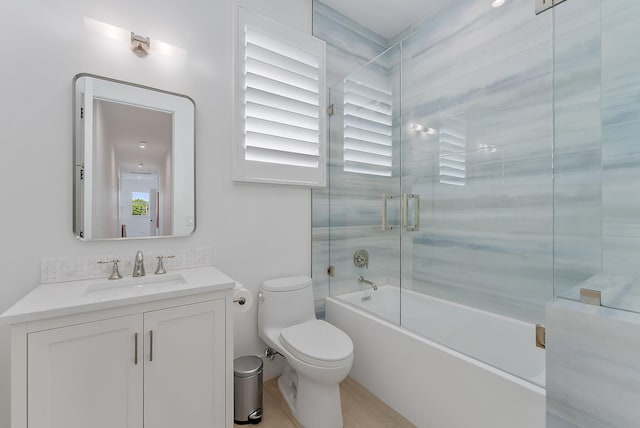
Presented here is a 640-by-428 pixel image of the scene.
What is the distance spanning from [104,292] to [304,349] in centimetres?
103

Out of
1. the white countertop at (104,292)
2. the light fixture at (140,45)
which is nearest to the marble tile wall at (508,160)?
the white countertop at (104,292)

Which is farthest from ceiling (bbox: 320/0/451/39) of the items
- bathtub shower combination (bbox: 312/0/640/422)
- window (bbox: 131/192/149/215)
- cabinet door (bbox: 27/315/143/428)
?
cabinet door (bbox: 27/315/143/428)

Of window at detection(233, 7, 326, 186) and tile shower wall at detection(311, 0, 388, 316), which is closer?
window at detection(233, 7, 326, 186)

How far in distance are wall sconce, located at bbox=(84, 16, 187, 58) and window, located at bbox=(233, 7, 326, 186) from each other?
423 mm

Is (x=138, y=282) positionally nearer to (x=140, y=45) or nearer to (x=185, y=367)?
(x=185, y=367)

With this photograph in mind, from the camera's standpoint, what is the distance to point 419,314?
207 cm

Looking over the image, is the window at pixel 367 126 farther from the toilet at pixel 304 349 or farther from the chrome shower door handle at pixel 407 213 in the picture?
the toilet at pixel 304 349

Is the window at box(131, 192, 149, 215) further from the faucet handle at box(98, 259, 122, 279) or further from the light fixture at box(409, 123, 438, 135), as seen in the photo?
the light fixture at box(409, 123, 438, 135)

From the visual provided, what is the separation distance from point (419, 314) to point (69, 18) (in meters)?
2.74

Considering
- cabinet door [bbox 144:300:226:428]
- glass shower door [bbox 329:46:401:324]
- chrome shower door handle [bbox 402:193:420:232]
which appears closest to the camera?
cabinet door [bbox 144:300:226:428]

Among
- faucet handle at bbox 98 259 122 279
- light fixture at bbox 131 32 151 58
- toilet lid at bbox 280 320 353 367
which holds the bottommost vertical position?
toilet lid at bbox 280 320 353 367

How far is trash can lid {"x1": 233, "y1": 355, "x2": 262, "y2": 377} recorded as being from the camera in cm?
162

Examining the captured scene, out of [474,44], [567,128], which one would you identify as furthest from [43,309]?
[474,44]

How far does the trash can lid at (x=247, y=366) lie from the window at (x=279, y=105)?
117cm
